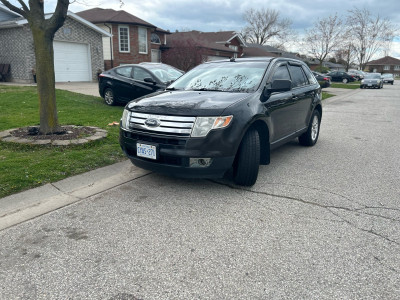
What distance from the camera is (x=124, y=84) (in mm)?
10250

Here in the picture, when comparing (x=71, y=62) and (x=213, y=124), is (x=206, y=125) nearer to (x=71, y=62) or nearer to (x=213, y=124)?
(x=213, y=124)

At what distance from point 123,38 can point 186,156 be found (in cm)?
2464

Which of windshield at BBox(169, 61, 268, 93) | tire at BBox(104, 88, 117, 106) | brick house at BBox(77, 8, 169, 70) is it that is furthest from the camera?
brick house at BBox(77, 8, 169, 70)

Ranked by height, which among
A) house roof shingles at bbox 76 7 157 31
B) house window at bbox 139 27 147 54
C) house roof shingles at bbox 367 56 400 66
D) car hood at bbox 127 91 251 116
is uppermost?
house roof shingles at bbox 367 56 400 66

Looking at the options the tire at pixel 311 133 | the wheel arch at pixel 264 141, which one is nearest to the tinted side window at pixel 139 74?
the tire at pixel 311 133

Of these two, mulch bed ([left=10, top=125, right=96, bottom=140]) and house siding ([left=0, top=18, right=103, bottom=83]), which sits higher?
house siding ([left=0, top=18, right=103, bottom=83])

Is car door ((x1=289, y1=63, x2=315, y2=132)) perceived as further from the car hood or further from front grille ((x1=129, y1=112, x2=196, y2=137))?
front grille ((x1=129, y1=112, x2=196, y2=137))

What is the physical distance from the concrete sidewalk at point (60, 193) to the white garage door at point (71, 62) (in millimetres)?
16301

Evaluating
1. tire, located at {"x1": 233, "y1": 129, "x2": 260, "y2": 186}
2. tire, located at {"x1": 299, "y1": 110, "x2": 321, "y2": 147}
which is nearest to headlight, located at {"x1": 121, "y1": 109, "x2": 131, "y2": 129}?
tire, located at {"x1": 233, "y1": 129, "x2": 260, "y2": 186}

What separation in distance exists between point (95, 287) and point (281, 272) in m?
1.39

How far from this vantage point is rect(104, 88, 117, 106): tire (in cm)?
1057

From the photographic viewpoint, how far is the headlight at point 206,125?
373 centimetres

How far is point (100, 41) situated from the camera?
2128 centimetres

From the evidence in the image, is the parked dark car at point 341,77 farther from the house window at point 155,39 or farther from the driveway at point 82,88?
the driveway at point 82,88
